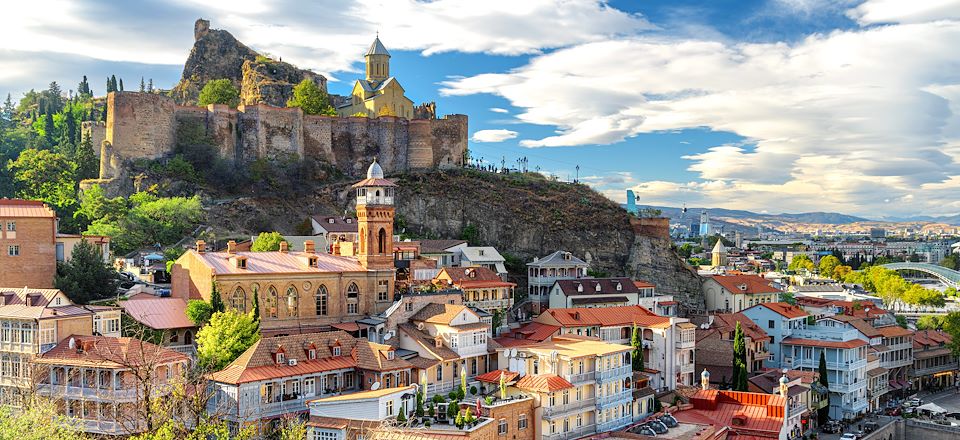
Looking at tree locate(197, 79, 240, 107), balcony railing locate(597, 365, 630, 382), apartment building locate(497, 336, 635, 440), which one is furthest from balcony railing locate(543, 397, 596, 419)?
tree locate(197, 79, 240, 107)

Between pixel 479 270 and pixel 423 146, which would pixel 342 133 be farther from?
pixel 479 270

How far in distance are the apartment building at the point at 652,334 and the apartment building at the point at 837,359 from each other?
1112 cm

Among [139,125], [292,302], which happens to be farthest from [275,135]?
[292,302]

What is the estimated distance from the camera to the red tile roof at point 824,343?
5826 cm

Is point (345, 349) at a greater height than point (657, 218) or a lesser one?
lesser

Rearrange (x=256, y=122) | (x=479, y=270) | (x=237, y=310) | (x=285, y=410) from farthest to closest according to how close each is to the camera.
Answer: (x=256, y=122) < (x=479, y=270) < (x=237, y=310) < (x=285, y=410)

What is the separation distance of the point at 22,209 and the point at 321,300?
56.5ft

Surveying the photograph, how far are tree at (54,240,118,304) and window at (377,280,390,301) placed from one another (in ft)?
49.1

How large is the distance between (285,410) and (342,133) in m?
47.8

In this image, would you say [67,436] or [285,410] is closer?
[67,436]

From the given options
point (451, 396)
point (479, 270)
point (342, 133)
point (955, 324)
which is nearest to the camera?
point (451, 396)

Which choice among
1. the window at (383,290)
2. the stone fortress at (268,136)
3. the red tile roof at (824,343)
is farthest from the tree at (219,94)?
the red tile roof at (824,343)

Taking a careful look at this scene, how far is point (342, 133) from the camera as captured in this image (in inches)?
3199

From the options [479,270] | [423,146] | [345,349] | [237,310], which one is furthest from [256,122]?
[345,349]
